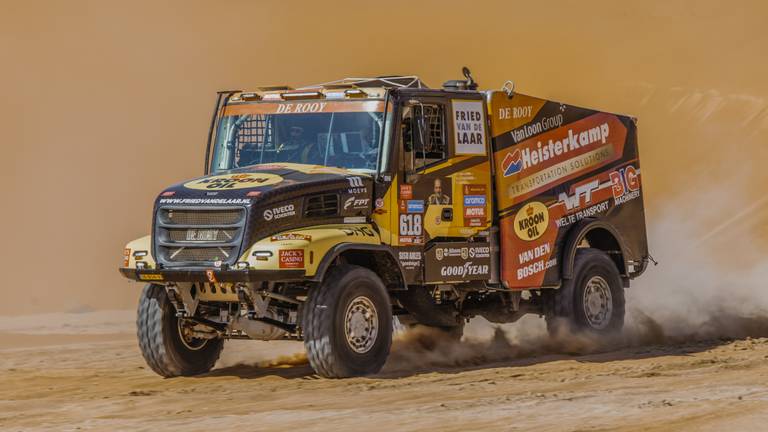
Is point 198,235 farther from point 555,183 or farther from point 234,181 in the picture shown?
point 555,183

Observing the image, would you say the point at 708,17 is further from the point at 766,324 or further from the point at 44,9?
the point at 766,324

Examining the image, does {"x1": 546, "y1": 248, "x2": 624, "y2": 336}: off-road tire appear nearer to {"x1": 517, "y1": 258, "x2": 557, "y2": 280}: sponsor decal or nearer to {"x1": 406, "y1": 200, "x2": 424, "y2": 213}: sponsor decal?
{"x1": 517, "y1": 258, "x2": 557, "y2": 280}: sponsor decal

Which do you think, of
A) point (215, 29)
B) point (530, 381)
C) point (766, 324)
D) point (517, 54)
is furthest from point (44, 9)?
point (530, 381)

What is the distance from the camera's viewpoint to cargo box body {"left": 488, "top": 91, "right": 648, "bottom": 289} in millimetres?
15312

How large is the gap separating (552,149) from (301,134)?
3224 millimetres

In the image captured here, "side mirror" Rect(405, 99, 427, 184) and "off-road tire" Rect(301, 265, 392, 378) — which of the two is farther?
"side mirror" Rect(405, 99, 427, 184)

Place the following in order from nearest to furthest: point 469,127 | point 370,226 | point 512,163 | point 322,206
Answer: point 322,206, point 370,226, point 469,127, point 512,163

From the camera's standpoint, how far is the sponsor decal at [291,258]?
41.7 ft

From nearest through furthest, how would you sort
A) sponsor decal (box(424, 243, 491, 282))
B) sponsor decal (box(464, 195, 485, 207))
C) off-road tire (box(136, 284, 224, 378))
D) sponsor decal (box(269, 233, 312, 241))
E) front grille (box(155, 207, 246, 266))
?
sponsor decal (box(269, 233, 312, 241)), front grille (box(155, 207, 246, 266)), off-road tire (box(136, 284, 224, 378)), sponsor decal (box(424, 243, 491, 282)), sponsor decal (box(464, 195, 485, 207))

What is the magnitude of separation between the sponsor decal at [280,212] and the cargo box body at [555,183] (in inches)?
111

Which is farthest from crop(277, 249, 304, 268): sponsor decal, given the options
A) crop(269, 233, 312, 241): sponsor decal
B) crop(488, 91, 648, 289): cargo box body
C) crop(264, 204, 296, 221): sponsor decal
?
crop(488, 91, 648, 289): cargo box body

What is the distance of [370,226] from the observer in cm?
1383

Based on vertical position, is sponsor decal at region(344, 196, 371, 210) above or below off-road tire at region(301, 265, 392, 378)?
above

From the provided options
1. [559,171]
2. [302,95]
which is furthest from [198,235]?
[559,171]
